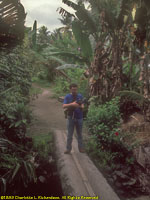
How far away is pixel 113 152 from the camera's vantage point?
5.07 meters

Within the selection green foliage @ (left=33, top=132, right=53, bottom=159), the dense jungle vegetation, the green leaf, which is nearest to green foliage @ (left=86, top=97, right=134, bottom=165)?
the dense jungle vegetation

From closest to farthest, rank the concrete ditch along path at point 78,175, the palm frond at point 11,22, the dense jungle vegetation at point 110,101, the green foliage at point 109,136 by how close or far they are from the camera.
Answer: the palm frond at point 11,22 → the concrete ditch along path at point 78,175 → the dense jungle vegetation at point 110,101 → the green foliage at point 109,136

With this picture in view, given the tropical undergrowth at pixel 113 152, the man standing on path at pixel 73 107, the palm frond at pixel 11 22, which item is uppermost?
the palm frond at pixel 11 22

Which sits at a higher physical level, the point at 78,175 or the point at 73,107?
the point at 73,107

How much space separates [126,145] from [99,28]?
149 inches

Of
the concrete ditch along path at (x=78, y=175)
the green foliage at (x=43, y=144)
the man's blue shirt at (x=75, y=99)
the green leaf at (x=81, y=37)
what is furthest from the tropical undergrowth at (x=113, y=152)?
the green leaf at (x=81, y=37)

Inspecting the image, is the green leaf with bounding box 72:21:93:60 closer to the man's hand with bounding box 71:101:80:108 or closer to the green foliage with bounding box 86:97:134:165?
the green foliage with bounding box 86:97:134:165

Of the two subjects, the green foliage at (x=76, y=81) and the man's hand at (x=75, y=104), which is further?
the green foliage at (x=76, y=81)

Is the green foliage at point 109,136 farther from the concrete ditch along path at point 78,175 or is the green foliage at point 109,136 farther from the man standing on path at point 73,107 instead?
the man standing on path at point 73,107

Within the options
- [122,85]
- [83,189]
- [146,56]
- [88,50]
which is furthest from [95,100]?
[83,189]

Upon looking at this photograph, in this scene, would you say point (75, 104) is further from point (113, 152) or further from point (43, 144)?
point (113, 152)

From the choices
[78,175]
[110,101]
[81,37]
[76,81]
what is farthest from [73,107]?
[76,81]

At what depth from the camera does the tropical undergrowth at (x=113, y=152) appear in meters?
4.61

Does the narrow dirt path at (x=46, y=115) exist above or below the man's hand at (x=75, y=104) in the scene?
below
